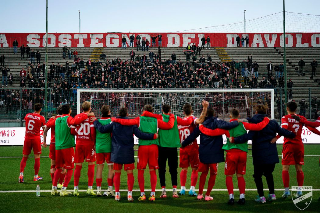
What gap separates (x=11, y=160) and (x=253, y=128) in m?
10.5

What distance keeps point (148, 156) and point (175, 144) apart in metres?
0.77

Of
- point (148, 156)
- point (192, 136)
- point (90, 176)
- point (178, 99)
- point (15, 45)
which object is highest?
point (15, 45)

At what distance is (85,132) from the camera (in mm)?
9164

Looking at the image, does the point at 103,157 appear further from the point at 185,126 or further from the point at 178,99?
the point at 178,99

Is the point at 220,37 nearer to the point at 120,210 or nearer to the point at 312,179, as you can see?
the point at 312,179

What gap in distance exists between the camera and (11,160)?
15266mm

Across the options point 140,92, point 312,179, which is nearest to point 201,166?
point 312,179

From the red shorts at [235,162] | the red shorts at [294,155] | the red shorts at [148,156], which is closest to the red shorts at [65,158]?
the red shorts at [148,156]

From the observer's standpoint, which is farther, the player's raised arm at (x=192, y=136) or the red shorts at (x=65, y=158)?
the red shorts at (x=65, y=158)

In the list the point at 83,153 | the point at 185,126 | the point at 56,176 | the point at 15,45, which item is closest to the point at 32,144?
the point at 56,176

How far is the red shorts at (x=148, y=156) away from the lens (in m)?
8.57

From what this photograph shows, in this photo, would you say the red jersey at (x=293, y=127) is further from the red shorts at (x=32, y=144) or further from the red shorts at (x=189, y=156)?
the red shorts at (x=32, y=144)

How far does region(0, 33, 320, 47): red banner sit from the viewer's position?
4712cm


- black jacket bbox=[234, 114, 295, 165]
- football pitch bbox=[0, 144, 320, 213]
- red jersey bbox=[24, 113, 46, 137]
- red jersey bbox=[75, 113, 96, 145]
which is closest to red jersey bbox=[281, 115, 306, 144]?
black jacket bbox=[234, 114, 295, 165]
